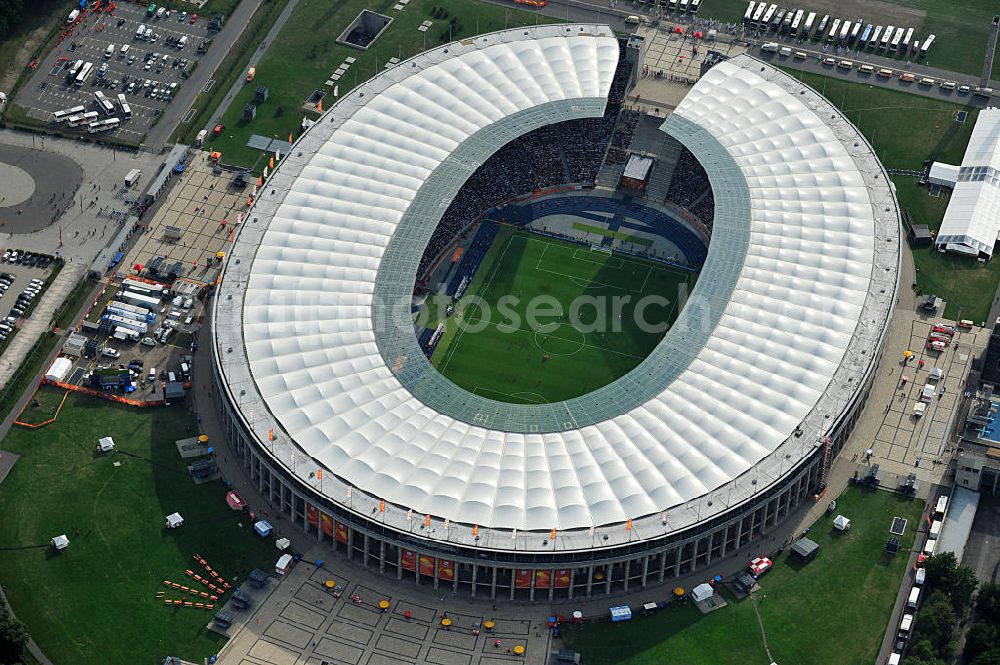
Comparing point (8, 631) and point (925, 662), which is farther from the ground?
point (925, 662)

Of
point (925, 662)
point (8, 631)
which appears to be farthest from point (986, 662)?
point (8, 631)

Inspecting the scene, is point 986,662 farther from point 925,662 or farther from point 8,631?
point 8,631

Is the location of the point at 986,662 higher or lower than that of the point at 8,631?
higher
